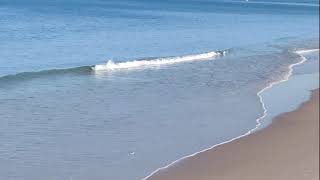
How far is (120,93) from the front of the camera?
1647 centimetres

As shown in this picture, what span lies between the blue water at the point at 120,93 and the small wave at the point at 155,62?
0.22 ft

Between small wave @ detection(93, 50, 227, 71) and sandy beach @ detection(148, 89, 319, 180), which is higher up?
small wave @ detection(93, 50, 227, 71)

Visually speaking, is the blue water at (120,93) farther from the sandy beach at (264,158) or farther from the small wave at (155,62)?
the sandy beach at (264,158)

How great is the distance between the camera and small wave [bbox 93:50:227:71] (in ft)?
70.1

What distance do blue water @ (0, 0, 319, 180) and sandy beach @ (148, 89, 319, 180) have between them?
41cm

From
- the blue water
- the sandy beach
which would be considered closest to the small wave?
the blue water

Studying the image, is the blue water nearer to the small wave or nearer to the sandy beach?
the small wave

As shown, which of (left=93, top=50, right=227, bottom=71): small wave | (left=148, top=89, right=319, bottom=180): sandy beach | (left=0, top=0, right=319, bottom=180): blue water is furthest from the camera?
(left=93, top=50, right=227, bottom=71): small wave

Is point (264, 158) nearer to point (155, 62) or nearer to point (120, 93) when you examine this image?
point (120, 93)

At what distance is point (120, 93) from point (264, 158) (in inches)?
239

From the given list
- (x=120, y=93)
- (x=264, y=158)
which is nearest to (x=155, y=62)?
(x=120, y=93)

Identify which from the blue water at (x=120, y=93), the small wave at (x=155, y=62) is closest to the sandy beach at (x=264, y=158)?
the blue water at (x=120, y=93)

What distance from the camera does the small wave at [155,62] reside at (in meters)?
21.4

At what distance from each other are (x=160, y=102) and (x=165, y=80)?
11.8 feet
